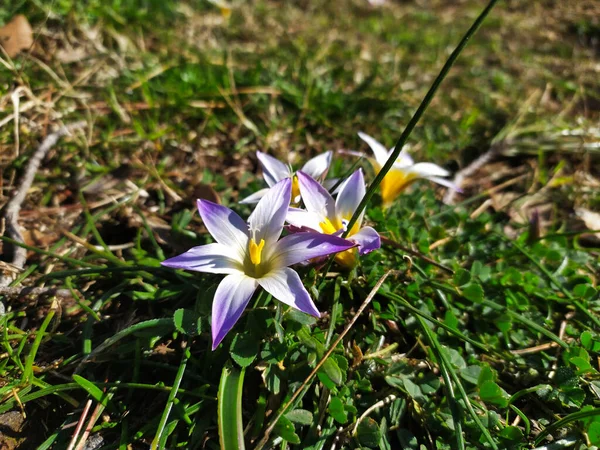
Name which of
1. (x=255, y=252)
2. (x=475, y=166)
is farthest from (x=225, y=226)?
(x=475, y=166)

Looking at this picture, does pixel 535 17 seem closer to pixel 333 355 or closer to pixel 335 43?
pixel 335 43

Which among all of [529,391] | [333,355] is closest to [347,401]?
[333,355]

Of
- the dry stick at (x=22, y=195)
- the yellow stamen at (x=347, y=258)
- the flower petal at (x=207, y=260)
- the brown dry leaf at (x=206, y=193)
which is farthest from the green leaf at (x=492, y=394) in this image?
the dry stick at (x=22, y=195)

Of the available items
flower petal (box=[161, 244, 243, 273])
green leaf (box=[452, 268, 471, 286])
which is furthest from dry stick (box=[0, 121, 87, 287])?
green leaf (box=[452, 268, 471, 286])

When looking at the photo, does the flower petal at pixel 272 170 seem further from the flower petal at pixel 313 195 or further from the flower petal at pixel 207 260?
the flower petal at pixel 207 260

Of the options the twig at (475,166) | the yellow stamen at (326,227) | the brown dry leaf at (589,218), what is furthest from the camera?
the twig at (475,166)

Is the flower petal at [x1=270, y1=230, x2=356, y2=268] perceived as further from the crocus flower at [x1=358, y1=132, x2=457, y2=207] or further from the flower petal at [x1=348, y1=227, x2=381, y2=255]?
the crocus flower at [x1=358, y1=132, x2=457, y2=207]

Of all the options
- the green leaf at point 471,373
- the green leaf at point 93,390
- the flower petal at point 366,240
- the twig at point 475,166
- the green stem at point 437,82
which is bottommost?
the green leaf at point 93,390

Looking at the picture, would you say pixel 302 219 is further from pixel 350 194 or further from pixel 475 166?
pixel 475 166
